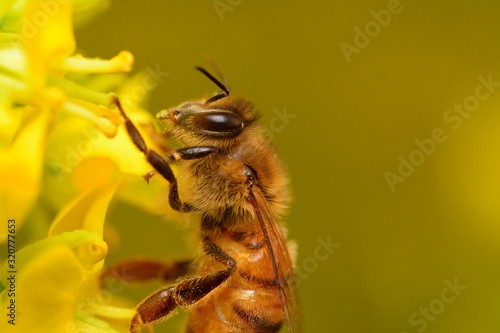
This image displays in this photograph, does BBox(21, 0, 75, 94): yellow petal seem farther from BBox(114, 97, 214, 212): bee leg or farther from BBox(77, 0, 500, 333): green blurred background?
BBox(77, 0, 500, 333): green blurred background

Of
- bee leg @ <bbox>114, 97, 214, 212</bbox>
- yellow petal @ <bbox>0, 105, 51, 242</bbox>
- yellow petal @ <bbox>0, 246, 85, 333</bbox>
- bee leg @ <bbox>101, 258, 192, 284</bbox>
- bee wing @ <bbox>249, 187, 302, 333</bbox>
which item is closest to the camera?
yellow petal @ <bbox>0, 105, 51, 242</bbox>

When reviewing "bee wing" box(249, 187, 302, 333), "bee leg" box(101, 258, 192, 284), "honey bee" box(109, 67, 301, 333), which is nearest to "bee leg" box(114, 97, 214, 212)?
"honey bee" box(109, 67, 301, 333)

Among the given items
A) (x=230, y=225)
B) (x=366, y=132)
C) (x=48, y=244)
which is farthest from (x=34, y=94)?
(x=366, y=132)

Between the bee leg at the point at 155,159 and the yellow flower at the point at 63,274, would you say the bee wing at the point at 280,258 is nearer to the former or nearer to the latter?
the bee leg at the point at 155,159

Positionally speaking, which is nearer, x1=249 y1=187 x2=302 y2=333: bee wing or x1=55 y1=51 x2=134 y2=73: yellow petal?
x1=55 y1=51 x2=134 y2=73: yellow petal

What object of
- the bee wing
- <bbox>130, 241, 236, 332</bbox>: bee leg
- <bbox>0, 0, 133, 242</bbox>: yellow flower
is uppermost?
<bbox>0, 0, 133, 242</bbox>: yellow flower

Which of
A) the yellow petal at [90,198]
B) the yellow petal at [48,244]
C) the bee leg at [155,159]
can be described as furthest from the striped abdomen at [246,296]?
the yellow petal at [48,244]

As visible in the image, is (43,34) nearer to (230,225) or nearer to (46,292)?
(46,292)
